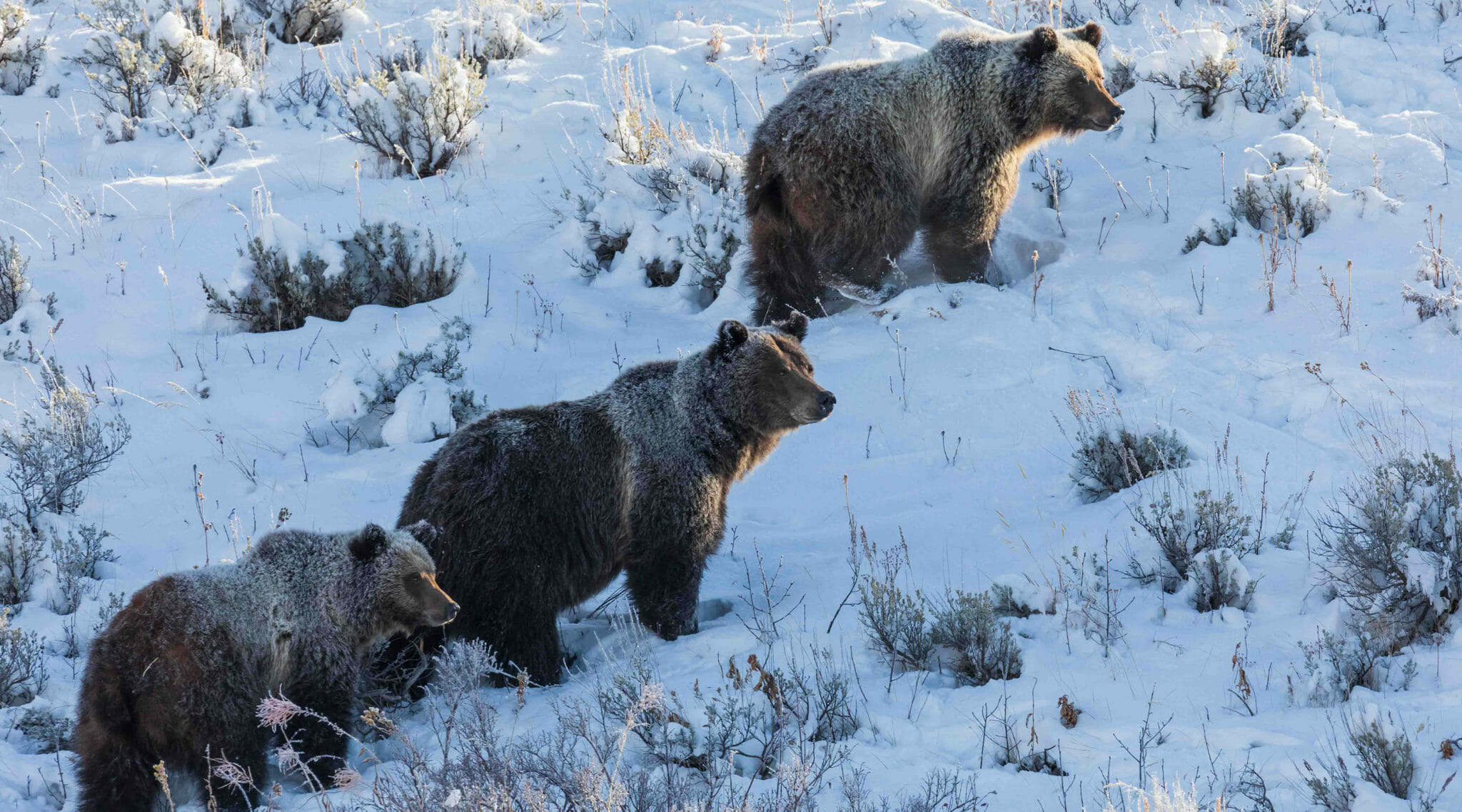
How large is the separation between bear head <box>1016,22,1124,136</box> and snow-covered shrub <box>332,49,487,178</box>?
192 inches

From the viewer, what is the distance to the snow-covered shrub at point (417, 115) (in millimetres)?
10305

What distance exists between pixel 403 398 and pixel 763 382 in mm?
2884

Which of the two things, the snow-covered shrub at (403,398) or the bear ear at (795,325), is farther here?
the snow-covered shrub at (403,398)

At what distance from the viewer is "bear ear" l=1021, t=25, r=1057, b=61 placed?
8383mm

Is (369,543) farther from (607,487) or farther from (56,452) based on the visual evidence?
(56,452)

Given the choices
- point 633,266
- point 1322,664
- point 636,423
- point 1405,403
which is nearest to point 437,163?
point 633,266

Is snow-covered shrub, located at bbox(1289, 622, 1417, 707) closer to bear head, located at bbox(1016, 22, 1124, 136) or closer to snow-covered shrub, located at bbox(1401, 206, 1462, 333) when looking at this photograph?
snow-covered shrub, located at bbox(1401, 206, 1462, 333)

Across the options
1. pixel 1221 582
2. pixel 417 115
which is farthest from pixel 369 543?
pixel 417 115

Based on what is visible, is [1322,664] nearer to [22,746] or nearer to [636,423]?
[636,423]

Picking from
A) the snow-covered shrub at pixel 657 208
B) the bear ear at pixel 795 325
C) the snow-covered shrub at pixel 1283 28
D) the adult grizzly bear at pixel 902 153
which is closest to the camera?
the bear ear at pixel 795 325

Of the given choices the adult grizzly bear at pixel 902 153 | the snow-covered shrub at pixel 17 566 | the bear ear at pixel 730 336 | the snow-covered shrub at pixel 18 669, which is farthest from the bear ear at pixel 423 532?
the adult grizzly bear at pixel 902 153

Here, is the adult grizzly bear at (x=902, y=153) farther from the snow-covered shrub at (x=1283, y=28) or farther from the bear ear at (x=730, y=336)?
the snow-covered shrub at (x=1283, y=28)

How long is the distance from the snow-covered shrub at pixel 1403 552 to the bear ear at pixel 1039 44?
4362 mm

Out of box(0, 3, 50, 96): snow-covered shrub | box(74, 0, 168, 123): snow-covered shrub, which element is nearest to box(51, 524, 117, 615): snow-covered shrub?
box(74, 0, 168, 123): snow-covered shrub
